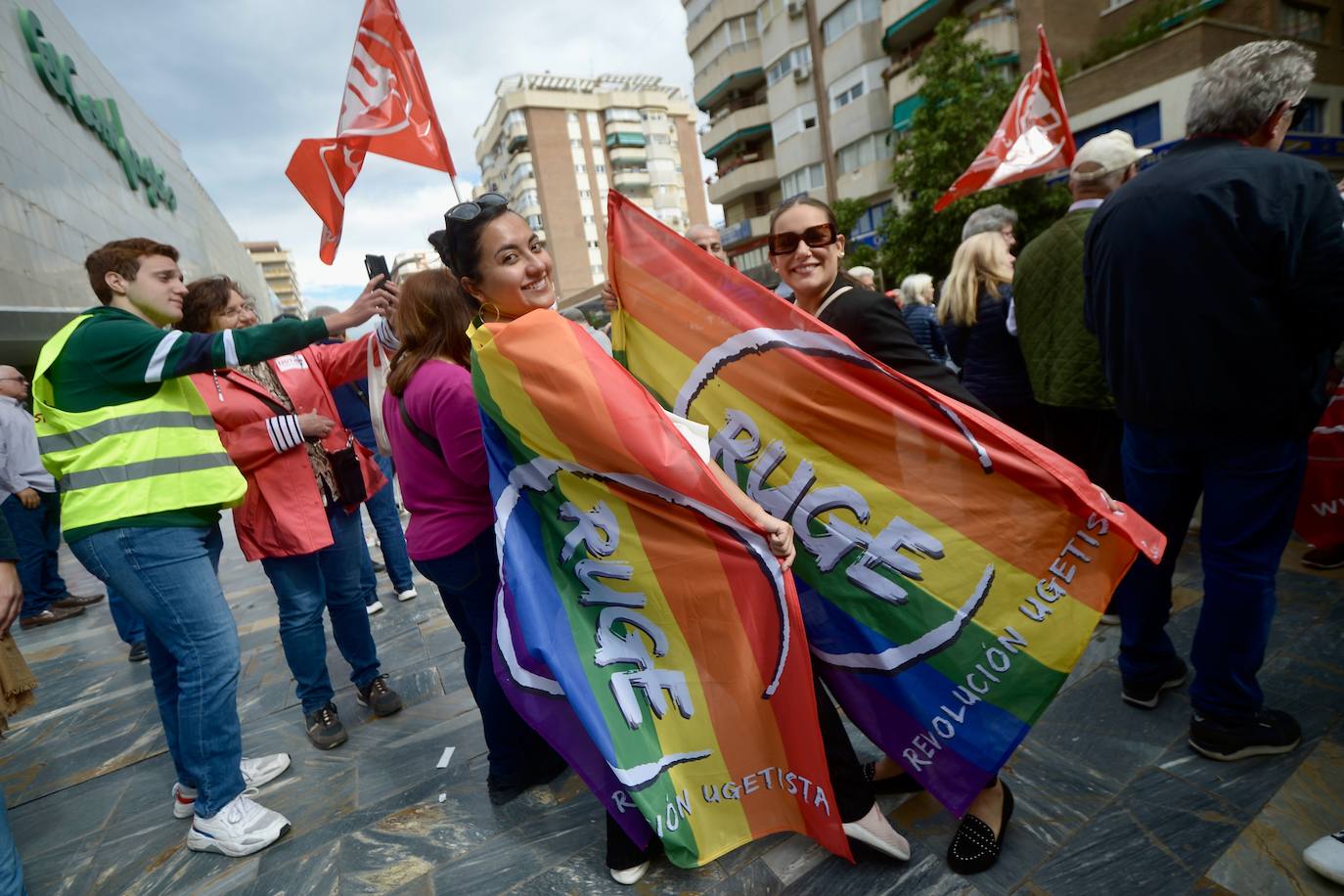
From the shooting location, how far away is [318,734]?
304 cm

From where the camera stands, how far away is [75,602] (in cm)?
636

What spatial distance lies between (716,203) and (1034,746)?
35743 mm

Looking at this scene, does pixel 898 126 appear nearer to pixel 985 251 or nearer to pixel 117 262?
pixel 985 251

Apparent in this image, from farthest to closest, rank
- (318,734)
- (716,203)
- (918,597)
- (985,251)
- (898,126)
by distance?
(716,203), (898,126), (985,251), (318,734), (918,597)

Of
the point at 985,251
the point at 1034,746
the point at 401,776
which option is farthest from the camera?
the point at 985,251

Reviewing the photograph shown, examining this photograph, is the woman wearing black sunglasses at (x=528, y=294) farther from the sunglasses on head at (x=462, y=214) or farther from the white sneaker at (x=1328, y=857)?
the white sneaker at (x=1328, y=857)

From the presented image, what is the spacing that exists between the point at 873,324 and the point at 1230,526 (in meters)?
1.25

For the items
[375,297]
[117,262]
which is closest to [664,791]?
[375,297]

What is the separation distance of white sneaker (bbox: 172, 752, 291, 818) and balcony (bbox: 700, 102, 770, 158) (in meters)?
32.4

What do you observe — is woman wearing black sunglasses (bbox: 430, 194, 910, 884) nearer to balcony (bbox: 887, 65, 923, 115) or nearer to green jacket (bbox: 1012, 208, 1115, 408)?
green jacket (bbox: 1012, 208, 1115, 408)

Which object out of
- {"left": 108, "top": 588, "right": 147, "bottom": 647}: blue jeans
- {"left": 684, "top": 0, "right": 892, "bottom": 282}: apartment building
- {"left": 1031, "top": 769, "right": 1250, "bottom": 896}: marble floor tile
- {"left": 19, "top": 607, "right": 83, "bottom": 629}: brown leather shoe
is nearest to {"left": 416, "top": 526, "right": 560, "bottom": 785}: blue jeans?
{"left": 1031, "top": 769, "right": 1250, "bottom": 896}: marble floor tile

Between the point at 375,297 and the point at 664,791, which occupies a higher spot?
the point at 375,297

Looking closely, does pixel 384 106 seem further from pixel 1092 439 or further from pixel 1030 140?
pixel 1030 140

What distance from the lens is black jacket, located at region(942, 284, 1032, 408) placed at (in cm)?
358
